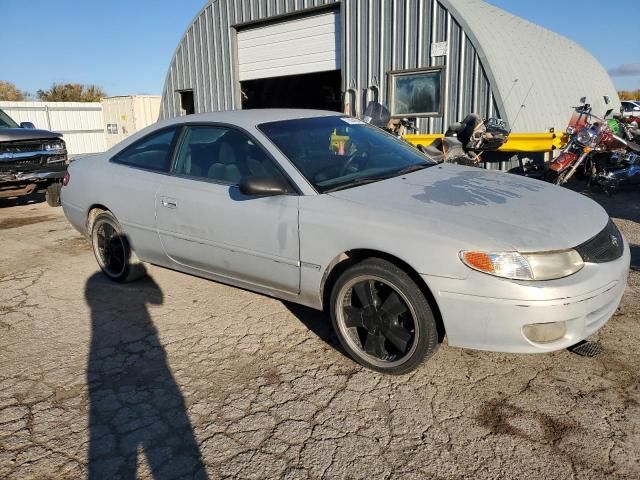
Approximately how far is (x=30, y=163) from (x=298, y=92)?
36.4 feet

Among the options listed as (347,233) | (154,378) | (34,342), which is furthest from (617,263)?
(34,342)

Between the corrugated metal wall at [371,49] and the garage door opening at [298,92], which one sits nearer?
the corrugated metal wall at [371,49]

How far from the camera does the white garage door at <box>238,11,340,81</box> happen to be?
39.5 ft

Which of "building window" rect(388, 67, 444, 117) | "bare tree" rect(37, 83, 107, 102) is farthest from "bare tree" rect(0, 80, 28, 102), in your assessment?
"building window" rect(388, 67, 444, 117)

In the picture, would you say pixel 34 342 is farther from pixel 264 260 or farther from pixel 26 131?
pixel 26 131

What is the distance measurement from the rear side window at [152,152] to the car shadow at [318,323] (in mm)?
1566

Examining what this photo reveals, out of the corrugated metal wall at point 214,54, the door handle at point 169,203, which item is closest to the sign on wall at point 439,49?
the corrugated metal wall at point 214,54

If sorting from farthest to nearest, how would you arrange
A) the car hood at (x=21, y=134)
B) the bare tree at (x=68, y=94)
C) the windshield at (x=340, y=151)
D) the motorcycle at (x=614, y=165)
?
the bare tree at (x=68, y=94)
the car hood at (x=21, y=134)
the motorcycle at (x=614, y=165)
the windshield at (x=340, y=151)

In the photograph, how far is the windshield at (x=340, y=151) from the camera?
3.45 metres

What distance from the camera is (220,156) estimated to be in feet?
12.7

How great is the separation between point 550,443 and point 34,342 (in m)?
3.42

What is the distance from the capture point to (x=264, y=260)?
3.44m

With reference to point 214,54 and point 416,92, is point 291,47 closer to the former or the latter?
point 214,54

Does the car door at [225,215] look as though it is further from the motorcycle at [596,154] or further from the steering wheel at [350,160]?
the motorcycle at [596,154]
